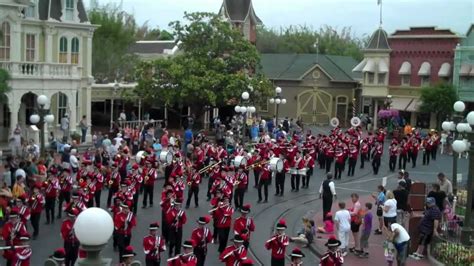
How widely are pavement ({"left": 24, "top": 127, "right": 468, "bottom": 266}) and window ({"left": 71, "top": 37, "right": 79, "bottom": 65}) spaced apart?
13.1 meters

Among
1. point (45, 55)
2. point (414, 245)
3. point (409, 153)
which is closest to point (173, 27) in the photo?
point (45, 55)

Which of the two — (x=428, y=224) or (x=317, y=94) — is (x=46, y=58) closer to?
(x=428, y=224)

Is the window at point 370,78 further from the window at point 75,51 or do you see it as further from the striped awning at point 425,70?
the window at point 75,51

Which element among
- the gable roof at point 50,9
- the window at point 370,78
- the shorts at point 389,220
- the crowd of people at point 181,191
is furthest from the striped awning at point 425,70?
the shorts at point 389,220

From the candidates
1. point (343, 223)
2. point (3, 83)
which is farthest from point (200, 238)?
point (3, 83)

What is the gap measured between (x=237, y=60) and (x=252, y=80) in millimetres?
1430

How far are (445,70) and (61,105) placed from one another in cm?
2662

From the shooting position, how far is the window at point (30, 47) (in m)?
36.0

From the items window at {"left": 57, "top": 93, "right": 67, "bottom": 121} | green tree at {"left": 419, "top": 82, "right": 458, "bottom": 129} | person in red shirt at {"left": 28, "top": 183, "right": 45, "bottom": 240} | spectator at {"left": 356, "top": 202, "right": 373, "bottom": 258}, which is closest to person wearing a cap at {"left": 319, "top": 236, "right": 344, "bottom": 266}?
spectator at {"left": 356, "top": 202, "right": 373, "bottom": 258}

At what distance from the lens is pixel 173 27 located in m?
42.7

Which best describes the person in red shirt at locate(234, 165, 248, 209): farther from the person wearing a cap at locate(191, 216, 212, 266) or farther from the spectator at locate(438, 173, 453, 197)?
the person wearing a cap at locate(191, 216, 212, 266)

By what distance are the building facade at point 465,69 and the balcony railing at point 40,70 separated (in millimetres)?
25659

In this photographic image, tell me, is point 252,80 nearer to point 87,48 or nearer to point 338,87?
point 87,48

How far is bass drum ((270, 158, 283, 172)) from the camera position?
24719 mm
